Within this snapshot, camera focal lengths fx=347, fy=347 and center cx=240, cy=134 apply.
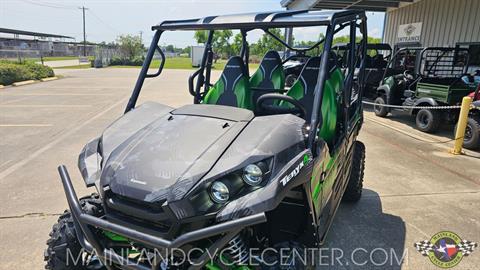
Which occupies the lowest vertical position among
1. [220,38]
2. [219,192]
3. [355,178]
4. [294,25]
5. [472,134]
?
[355,178]

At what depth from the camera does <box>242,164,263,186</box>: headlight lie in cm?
157

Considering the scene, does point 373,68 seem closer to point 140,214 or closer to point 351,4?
point 351,4

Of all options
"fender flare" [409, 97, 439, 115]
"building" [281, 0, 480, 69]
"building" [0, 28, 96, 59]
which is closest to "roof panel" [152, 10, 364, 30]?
"fender flare" [409, 97, 439, 115]

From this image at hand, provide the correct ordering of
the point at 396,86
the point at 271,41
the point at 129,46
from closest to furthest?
the point at 271,41 → the point at 396,86 → the point at 129,46

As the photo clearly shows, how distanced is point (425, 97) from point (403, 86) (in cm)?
119

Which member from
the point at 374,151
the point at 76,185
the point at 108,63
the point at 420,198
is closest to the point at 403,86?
the point at 374,151

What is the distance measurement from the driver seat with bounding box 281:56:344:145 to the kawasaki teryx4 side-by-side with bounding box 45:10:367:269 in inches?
10.1

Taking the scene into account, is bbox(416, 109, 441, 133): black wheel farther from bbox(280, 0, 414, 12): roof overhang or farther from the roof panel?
bbox(280, 0, 414, 12): roof overhang

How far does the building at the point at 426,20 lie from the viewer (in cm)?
927

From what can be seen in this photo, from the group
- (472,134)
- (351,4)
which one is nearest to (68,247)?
(472,134)

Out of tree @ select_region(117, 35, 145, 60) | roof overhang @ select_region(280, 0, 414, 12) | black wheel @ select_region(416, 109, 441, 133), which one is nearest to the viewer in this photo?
black wheel @ select_region(416, 109, 441, 133)

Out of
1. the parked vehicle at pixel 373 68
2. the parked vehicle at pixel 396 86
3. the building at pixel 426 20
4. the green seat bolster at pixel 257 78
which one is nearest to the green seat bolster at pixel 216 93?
the green seat bolster at pixel 257 78

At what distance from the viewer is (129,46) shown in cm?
3944

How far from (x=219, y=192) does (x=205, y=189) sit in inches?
A: 2.5
